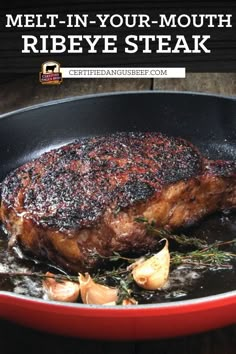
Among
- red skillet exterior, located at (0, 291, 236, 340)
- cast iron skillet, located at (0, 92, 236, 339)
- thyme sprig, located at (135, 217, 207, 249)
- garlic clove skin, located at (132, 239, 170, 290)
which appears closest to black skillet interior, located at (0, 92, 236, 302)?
cast iron skillet, located at (0, 92, 236, 339)

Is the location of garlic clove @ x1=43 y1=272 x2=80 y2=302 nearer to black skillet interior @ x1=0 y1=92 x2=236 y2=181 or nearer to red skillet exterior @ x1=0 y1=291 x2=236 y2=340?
red skillet exterior @ x1=0 y1=291 x2=236 y2=340

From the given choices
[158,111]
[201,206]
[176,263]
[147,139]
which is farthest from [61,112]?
[176,263]

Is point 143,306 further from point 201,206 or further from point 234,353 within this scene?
point 201,206

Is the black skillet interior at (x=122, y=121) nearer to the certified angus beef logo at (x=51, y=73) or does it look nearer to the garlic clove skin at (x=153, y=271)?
the certified angus beef logo at (x=51, y=73)

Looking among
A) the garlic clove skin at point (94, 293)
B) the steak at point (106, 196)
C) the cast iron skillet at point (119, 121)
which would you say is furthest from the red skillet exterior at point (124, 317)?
the cast iron skillet at point (119, 121)

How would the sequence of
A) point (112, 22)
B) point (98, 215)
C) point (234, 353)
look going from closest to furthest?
point (234, 353)
point (98, 215)
point (112, 22)

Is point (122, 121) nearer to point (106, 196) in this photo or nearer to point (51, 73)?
point (51, 73)
